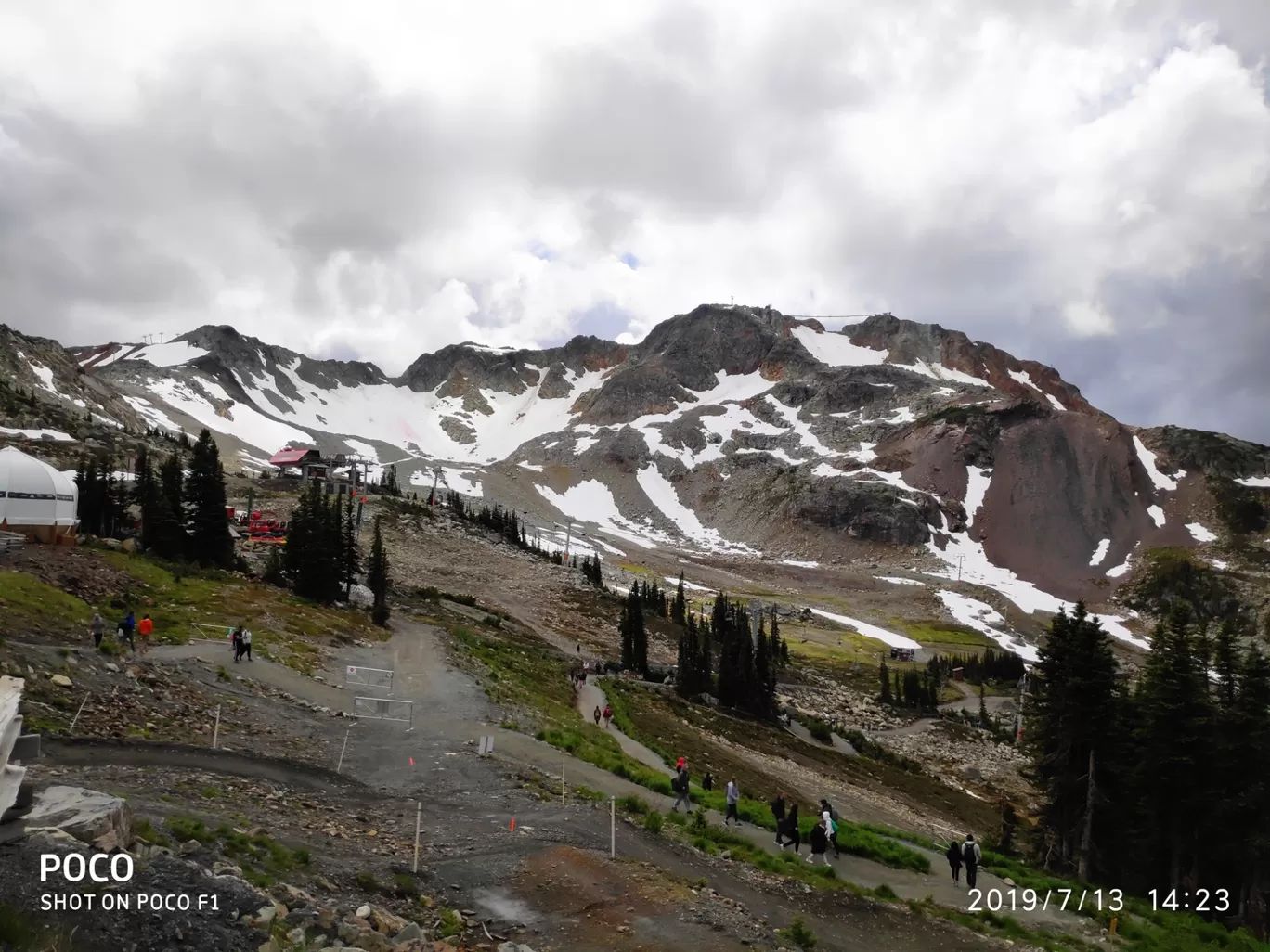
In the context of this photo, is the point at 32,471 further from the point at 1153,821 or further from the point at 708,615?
the point at 708,615

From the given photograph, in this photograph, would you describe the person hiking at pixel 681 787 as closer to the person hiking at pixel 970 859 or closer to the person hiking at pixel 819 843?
the person hiking at pixel 819 843

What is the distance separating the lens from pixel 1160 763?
1139 inches

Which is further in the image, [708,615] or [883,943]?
[708,615]

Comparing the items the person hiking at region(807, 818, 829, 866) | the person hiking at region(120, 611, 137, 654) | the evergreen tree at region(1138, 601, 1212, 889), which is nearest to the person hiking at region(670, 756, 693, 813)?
the person hiking at region(807, 818, 829, 866)

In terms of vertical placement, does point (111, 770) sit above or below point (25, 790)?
below

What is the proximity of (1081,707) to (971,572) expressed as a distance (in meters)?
167

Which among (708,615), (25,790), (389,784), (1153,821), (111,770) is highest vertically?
(25,790)

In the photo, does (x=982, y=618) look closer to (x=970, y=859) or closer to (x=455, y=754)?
(x=970, y=859)

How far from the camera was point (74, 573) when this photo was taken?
3622 centimetres

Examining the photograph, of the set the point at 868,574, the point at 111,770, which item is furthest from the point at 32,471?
the point at 868,574

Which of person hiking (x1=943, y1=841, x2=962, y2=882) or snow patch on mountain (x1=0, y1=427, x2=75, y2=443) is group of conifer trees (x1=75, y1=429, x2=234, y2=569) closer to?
person hiking (x1=943, y1=841, x2=962, y2=882)
